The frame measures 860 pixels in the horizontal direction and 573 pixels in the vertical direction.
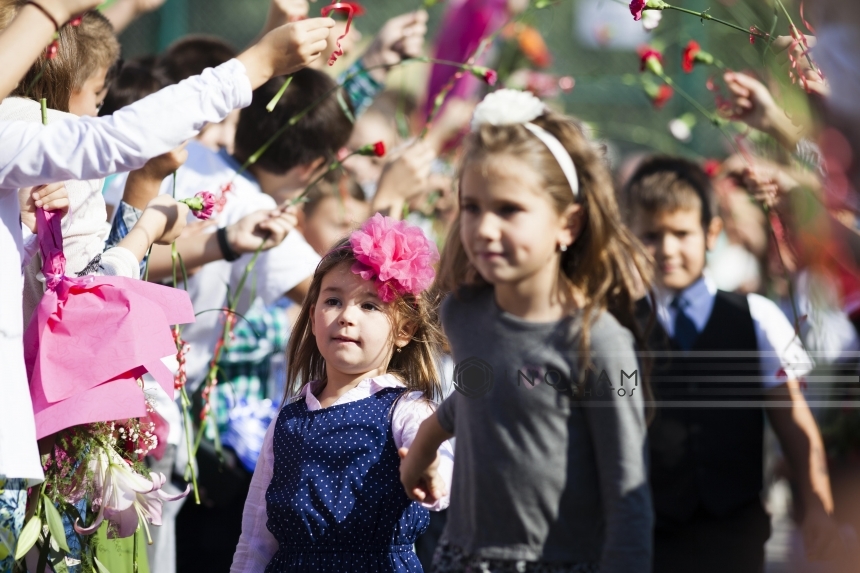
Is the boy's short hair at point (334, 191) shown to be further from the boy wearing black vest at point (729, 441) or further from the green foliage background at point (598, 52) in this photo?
the boy wearing black vest at point (729, 441)

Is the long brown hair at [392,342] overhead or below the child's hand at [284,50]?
below

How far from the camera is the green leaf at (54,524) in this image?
173 cm

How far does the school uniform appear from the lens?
2.28 meters

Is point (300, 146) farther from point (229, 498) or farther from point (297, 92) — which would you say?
point (229, 498)

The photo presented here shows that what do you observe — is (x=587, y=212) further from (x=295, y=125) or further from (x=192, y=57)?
(x=192, y=57)

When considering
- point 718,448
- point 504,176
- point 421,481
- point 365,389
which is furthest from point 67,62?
point 718,448

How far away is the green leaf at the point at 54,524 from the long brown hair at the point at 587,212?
78cm

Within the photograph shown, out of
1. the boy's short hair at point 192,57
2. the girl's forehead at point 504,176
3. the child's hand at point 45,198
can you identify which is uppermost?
the girl's forehead at point 504,176

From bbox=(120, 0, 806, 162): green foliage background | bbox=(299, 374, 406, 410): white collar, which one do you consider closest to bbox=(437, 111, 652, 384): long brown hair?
bbox=(299, 374, 406, 410): white collar

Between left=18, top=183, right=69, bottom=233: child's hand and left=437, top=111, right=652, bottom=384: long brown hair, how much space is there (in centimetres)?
67

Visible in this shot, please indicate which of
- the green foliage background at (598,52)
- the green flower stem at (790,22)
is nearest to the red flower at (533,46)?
the green foliage background at (598,52)

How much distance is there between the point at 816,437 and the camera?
2299 mm

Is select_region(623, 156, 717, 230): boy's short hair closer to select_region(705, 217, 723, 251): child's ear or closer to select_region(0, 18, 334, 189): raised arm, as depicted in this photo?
select_region(705, 217, 723, 251): child's ear

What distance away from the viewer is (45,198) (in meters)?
1.73
